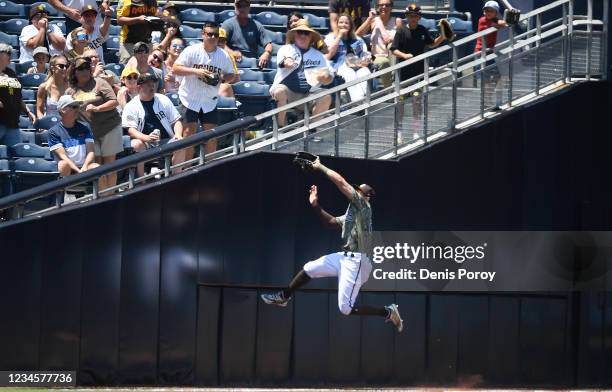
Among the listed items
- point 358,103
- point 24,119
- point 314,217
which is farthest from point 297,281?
point 24,119

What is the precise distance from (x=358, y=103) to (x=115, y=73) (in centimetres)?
379

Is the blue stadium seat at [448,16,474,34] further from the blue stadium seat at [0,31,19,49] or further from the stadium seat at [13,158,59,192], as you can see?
the stadium seat at [13,158,59,192]

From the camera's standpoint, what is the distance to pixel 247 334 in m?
13.9

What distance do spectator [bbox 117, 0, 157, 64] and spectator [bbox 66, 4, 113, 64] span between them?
0.87ft

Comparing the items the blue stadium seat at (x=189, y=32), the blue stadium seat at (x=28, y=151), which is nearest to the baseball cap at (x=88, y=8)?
the blue stadium seat at (x=189, y=32)

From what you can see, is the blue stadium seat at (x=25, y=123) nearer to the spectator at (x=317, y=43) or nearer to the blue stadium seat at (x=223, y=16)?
the spectator at (x=317, y=43)

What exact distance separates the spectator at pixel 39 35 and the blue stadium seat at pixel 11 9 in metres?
1.44

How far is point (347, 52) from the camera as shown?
16.5m

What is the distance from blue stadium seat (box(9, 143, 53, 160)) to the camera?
Result: 1480 centimetres

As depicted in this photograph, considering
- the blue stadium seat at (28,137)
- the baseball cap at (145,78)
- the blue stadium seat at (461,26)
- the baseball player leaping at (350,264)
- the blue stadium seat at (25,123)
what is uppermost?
the blue stadium seat at (461,26)

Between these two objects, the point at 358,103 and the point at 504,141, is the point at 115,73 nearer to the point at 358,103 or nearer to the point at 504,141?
the point at 358,103

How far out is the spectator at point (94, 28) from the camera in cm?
1683

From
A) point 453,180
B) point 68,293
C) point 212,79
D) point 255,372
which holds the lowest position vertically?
point 255,372

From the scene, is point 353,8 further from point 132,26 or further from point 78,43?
point 78,43
